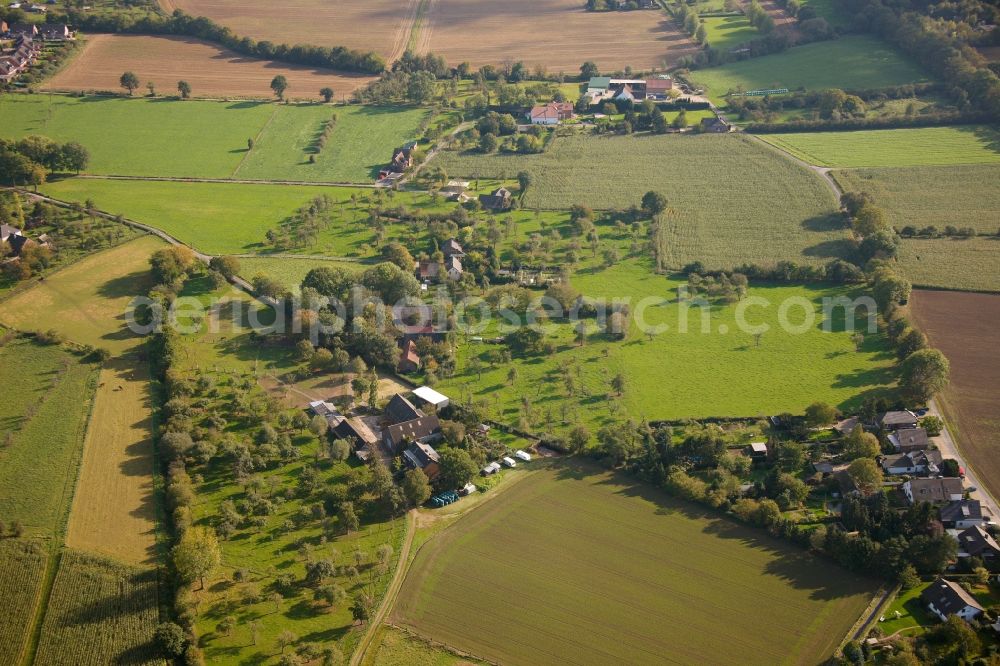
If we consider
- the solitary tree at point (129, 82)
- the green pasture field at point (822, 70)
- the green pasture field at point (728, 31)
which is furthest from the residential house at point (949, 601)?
the solitary tree at point (129, 82)

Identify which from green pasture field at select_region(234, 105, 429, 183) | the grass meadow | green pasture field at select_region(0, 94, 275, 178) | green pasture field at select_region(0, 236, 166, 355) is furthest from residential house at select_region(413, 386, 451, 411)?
green pasture field at select_region(0, 94, 275, 178)

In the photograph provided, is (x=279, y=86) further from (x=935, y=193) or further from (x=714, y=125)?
(x=935, y=193)

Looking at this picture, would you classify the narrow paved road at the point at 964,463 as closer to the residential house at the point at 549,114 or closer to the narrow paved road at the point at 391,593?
the narrow paved road at the point at 391,593

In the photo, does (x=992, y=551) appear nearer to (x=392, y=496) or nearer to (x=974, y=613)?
(x=974, y=613)

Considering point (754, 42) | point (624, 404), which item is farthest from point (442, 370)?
point (754, 42)

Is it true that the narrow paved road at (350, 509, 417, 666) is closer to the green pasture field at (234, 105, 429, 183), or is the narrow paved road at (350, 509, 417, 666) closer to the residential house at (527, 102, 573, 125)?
the green pasture field at (234, 105, 429, 183)
